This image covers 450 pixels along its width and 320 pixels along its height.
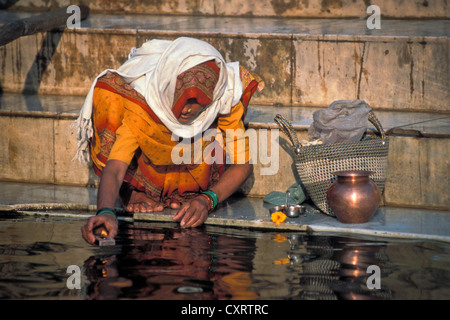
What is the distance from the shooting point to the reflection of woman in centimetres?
497

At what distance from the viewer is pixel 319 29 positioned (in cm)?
729

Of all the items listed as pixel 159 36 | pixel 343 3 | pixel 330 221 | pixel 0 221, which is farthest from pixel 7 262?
pixel 343 3

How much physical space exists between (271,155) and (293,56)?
52.3 inches

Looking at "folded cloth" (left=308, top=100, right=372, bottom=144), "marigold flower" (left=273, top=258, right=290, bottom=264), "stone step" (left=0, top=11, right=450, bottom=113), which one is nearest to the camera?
"marigold flower" (left=273, top=258, right=290, bottom=264)

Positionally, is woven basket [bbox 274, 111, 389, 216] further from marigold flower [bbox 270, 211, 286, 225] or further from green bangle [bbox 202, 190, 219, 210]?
green bangle [bbox 202, 190, 219, 210]

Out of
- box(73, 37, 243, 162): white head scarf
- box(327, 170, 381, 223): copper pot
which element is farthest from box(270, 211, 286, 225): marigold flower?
box(73, 37, 243, 162): white head scarf

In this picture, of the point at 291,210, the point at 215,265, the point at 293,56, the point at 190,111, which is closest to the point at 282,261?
the point at 215,265

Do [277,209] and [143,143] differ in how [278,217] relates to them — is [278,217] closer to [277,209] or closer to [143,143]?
[277,209]

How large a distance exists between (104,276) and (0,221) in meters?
1.60

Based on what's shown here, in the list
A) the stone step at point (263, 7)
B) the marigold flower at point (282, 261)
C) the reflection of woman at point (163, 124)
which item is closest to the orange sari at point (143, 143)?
the reflection of woman at point (163, 124)

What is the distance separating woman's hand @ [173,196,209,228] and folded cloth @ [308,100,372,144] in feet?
3.27

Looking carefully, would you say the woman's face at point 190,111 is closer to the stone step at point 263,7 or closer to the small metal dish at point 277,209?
the small metal dish at point 277,209

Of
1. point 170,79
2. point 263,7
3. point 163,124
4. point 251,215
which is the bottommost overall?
point 251,215

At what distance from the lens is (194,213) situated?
5262 mm
